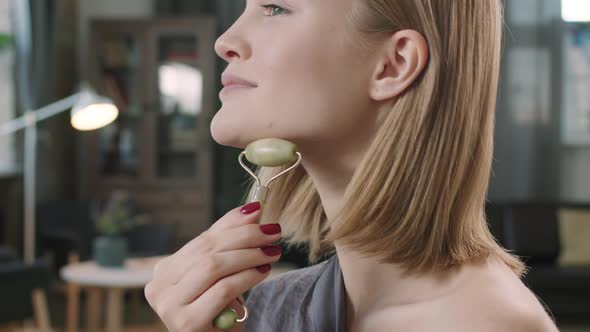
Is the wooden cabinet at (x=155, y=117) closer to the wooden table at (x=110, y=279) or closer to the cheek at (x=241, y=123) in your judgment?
the wooden table at (x=110, y=279)

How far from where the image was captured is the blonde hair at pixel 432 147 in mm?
737

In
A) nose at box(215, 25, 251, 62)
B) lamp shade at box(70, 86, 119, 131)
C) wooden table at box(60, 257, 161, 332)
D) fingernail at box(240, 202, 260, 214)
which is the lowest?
wooden table at box(60, 257, 161, 332)

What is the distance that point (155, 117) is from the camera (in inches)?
275

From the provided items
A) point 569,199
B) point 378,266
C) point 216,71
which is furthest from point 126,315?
point 378,266

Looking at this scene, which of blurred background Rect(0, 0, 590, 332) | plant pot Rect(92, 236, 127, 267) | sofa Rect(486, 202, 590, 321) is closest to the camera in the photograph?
plant pot Rect(92, 236, 127, 267)

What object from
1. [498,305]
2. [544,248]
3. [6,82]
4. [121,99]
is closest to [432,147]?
[498,305]

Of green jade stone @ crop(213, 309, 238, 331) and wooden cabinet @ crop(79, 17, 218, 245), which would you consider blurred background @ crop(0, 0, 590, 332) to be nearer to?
wooden cabinet @ crop(79, 17, 218, 245)

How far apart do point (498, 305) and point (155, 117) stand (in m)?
6.43

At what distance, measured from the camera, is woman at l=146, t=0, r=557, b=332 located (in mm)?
719

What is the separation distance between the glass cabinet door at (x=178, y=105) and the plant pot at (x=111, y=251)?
2395 mm

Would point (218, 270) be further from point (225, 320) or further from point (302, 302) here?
point (302, 302)

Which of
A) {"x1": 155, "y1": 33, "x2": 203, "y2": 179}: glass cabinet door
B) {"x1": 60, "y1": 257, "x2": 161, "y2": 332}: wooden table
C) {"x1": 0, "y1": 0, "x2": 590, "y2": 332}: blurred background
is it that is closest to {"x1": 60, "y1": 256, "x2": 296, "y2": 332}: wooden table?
{"x1": 60, "y1": 257, "x2": 161, "y2": 332}: wooden table

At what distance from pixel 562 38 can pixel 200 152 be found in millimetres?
3296

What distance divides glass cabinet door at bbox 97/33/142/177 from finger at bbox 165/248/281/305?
639cm
